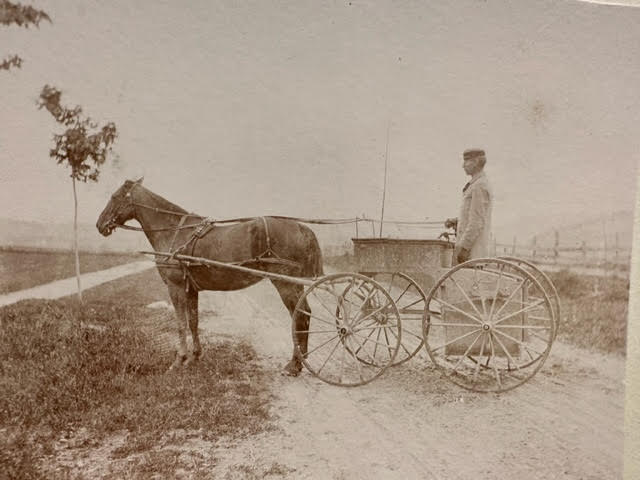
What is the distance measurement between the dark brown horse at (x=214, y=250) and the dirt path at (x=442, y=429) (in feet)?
2.27

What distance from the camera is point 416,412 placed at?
10.8 feet

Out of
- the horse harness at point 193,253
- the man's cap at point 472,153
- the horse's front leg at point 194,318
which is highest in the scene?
the man's cap at point 472,153

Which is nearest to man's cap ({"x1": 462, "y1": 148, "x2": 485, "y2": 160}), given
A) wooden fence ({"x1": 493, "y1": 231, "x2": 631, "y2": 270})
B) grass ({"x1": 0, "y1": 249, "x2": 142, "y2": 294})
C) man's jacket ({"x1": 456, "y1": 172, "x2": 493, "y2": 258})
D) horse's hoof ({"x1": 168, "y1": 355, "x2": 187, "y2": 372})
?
man's jacket ({"x1": 456, "y1": 172, "x2": 493, "y2": 258})

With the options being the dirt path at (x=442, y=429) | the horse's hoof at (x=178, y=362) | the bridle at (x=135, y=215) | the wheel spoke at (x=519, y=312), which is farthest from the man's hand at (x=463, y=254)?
the horse's hoof at (x=178, y=362)

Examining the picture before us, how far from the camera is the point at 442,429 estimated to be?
312 cm

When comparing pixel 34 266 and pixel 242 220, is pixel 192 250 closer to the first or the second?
pixel 242 220

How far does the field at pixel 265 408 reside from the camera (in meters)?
2.71

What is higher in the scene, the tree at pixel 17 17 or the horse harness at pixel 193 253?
the tree at pixel 17 17

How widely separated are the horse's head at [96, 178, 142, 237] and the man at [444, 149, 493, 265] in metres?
2.40

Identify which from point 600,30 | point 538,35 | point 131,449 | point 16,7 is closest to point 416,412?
point 131,449

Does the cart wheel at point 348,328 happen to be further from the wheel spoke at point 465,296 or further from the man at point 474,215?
the man at point 474,215

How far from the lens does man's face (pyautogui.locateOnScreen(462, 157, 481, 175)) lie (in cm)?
344

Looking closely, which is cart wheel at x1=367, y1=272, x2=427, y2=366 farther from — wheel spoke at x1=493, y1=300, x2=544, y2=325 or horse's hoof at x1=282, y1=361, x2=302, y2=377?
horse's hoof at x1=282, y1=361, x2=302, y2=377

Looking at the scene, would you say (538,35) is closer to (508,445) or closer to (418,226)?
(418,226)
